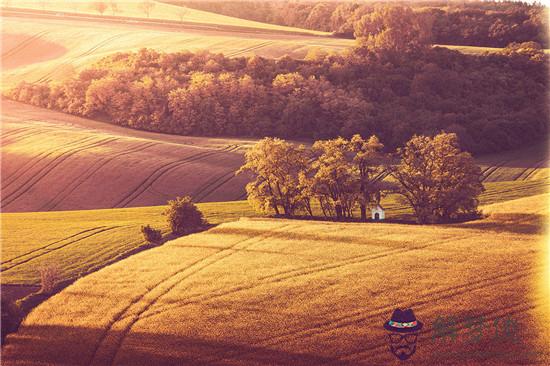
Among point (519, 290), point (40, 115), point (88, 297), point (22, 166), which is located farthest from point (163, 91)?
point (519, 290)

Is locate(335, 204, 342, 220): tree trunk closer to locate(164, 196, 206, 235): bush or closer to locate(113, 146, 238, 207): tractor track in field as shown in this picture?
locate(164, 196, 206, 235): bush

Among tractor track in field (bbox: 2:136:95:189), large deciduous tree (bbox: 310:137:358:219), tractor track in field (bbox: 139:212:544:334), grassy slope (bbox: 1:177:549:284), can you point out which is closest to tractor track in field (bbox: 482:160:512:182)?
grassy slope (bbox: 1:177:549:284)

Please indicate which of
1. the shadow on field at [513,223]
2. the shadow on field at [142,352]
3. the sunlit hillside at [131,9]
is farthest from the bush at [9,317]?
the sunlit hillside at [131,9]

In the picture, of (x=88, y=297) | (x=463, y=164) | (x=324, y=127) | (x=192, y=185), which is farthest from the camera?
(x=324, y=127)

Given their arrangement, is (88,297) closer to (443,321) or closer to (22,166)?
(443,321)


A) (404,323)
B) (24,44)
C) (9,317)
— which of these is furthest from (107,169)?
(24,44)

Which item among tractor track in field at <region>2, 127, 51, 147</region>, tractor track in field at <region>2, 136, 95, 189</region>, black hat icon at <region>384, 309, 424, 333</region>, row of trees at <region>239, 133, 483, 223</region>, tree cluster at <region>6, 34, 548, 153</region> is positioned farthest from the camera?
tree cluster at <region>6, 34, 548, 153</region>
